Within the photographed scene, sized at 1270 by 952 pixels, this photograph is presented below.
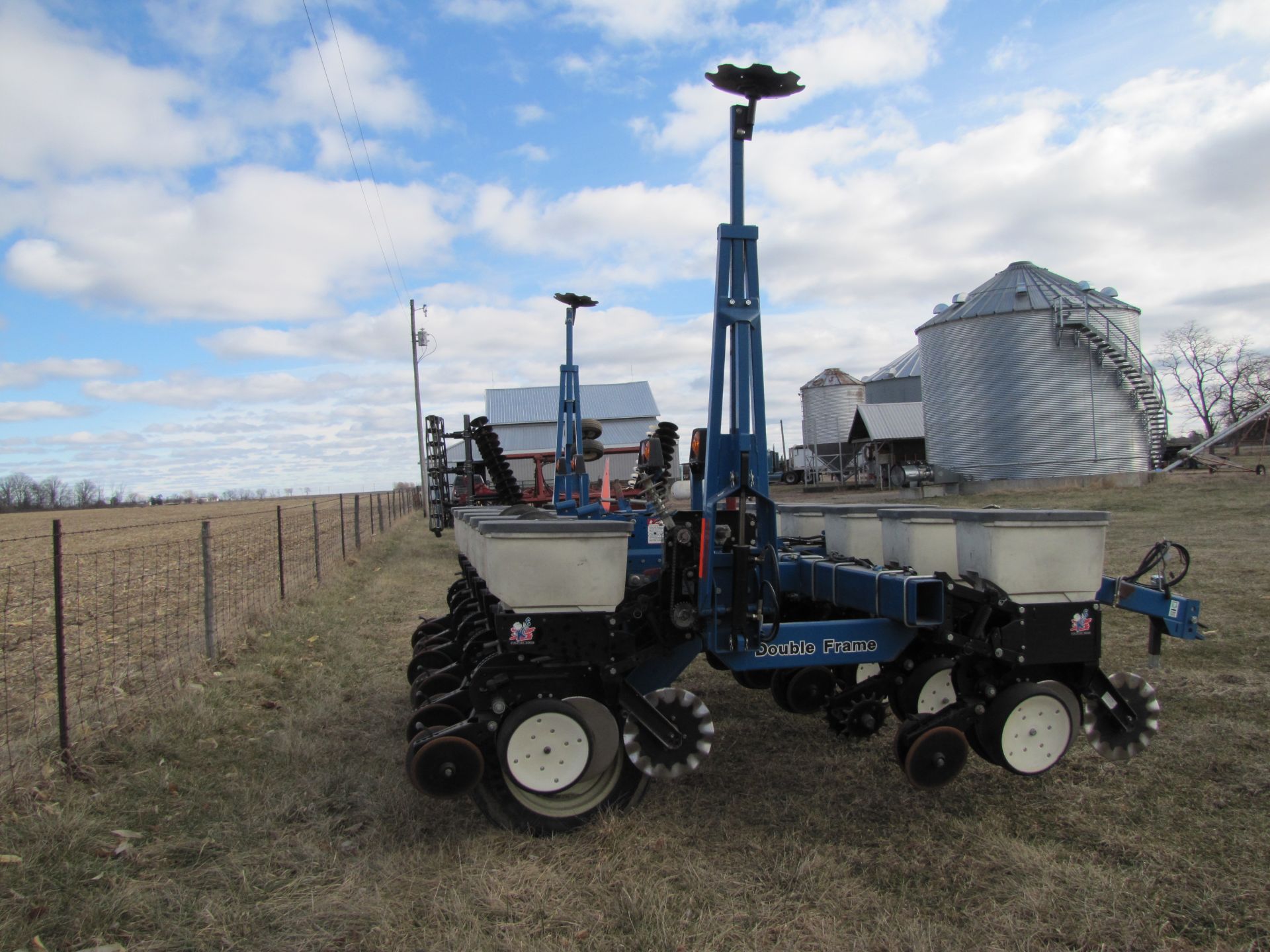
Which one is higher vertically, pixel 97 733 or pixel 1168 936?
pixel 97 733

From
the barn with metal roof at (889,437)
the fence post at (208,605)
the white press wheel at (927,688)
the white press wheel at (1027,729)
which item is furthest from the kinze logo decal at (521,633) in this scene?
the barn with metal roof at (889,437)

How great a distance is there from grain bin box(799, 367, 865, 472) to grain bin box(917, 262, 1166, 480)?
15883mm

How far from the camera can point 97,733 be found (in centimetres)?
496

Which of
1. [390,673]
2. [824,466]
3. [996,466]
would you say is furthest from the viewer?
[824,466]

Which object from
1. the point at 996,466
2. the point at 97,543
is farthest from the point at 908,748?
the point at 996,466

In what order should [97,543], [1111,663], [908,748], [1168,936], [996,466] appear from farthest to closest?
[996,466] < [97,543] < [1111,663] < [908,748] < [1168,936]

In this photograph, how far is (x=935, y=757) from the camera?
3.92 m

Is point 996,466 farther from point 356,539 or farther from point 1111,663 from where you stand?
point 1111,663

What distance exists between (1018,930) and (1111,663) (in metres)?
4.25

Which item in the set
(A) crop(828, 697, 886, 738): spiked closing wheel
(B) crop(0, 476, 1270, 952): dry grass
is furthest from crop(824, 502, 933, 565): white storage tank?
(B) crop(0, 476, 1270, 952): dry grass

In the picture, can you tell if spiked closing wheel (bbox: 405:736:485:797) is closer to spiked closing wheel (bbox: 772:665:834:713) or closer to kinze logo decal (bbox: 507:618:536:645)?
kinze logo decal (bbox: 507:618:536:645)

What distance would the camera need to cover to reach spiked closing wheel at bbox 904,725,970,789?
12.8 feet

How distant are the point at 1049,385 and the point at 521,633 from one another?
30.7 metres

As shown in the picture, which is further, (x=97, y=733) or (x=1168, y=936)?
(x=97, y=733)
